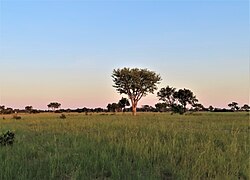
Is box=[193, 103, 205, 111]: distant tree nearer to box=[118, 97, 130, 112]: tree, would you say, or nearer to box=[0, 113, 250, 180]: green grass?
box=[118, 97, 130, 112]: tree

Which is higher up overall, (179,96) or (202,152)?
(179,96)

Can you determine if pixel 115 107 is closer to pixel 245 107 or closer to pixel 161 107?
pixel 161 107

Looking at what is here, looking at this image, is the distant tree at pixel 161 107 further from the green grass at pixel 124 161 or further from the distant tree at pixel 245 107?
the green grass at pixel 124 161

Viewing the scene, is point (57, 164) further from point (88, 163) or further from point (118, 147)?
point (118, 147)

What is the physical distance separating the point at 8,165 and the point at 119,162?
2252 mm

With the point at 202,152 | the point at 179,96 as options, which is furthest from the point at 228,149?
the point at 179,96

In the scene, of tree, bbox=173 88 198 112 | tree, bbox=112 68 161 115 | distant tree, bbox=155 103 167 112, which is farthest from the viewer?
distant tree, bbox=155 103 167 112

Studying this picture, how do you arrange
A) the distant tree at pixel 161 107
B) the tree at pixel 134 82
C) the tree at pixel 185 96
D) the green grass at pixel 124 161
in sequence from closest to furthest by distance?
the green grass at pixel 124 161, the tree at pixel 134 82, the tree at pixel 185 96, the distant tree at pixel 161 107

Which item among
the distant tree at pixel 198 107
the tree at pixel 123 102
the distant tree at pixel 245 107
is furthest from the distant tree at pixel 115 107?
the distant tree at pixel 245 107

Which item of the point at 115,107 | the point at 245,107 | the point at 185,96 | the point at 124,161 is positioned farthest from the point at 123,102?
the point at 124,161

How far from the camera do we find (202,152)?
8070 mm

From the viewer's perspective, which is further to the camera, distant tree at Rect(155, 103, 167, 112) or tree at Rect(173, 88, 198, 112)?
distant tree at Rect(155, 103, 167, 112)

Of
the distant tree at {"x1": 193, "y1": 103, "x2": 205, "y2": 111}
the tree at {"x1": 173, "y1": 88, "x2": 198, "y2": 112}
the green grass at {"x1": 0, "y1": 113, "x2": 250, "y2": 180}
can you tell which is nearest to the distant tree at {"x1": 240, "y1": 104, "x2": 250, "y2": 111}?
the distant tree at {"x1": 193, "y1": 103, "x2": 205, "y2": 111}

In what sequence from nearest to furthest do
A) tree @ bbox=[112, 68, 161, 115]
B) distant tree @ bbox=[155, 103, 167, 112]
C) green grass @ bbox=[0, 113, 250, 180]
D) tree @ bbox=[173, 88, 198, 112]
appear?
green grass @ bbox=[0, 113, 250, 180] < tree @ bbox=[112, 68, 161, 115] < tree @ bbox=[173, 88, 198, 112] < distant tree @ bbox=[155, 103, 167, 112]
